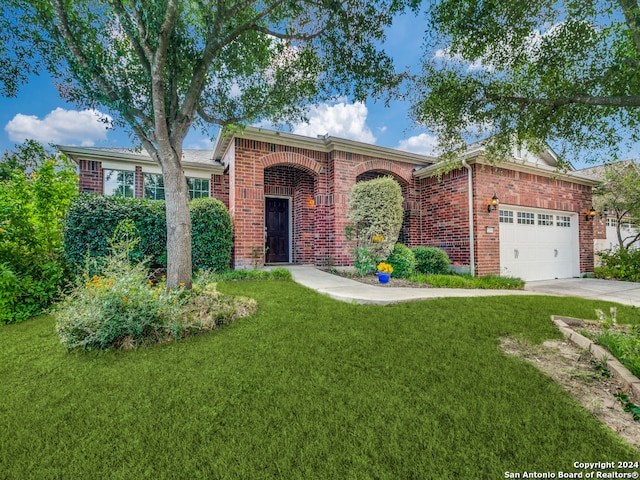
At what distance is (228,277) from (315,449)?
5279 mm

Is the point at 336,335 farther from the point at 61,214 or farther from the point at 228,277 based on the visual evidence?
the point at 61,214

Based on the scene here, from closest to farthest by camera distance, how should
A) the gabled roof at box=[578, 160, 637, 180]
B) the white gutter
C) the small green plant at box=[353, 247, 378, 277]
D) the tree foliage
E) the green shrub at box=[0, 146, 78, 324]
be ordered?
the green shrub at box=[0, 146, 78, 324]
the small green plant at box=[353, 247, 378, 277]
the white gutter
the tree foliage
the gabled roof at box=[578, 160, 637, 180]

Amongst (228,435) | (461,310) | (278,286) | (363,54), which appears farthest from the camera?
(278,286)

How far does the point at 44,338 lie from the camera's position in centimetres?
324

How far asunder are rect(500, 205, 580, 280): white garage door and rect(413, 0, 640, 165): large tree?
4.07m

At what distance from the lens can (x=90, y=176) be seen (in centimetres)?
793

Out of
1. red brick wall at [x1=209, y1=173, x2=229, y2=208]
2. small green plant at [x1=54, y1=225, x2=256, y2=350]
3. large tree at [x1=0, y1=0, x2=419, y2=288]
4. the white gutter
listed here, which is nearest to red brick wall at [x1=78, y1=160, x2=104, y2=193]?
red brick wall at [x1=209, y1=173, x2=229, y2=208]

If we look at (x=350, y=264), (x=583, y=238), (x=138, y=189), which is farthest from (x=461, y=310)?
(x=583, y=238)

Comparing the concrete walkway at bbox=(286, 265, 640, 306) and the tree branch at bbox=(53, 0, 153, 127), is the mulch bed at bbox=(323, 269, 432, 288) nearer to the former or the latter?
the concrete walkway at bbox=(286, 265, 640, 306)

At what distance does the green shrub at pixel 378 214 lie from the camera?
6844 millimetres

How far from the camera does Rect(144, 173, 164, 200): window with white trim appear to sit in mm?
8633

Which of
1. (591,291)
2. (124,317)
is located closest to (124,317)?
(124,317)

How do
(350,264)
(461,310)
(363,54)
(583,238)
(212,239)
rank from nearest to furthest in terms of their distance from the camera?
(461,310)
(363,54)
(212,239)
(350,264)
(583,238)

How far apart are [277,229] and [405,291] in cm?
529
